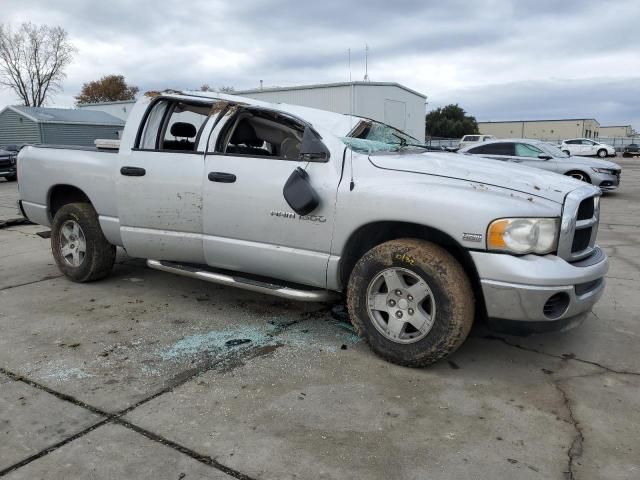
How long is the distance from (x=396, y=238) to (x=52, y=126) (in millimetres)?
34047

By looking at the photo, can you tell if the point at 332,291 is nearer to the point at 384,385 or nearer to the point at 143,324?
the point at 384,385

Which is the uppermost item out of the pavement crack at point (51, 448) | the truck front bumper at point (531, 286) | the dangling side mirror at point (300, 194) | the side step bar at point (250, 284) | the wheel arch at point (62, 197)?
the dangling side mirror at point (300, 194)

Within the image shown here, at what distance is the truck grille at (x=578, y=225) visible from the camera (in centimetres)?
324

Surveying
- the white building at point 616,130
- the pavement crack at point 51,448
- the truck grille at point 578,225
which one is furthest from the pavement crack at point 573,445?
the white building at point 616,130

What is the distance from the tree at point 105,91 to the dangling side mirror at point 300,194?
68122 millimetres

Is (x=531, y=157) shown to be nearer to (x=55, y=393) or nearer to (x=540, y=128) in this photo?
(x=55, y=393)

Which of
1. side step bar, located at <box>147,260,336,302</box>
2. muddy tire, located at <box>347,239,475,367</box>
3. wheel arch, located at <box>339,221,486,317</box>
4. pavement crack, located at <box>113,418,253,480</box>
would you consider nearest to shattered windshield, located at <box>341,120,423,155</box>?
wheel arch, located at <box>339,221,486,317</box>

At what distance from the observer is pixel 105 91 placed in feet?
218

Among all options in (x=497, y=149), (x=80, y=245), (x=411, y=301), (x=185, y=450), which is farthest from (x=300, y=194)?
(x=497, y=149)

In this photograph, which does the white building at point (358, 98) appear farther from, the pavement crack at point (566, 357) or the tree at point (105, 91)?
the tree at point (105, 91)

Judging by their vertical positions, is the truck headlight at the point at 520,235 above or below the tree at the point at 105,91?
below

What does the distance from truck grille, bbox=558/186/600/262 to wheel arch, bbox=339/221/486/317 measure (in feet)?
1.84

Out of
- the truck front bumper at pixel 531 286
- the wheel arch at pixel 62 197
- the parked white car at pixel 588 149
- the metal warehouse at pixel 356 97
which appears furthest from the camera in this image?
the parked white car at pixel 588 149

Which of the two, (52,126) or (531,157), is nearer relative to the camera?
(531,157)
